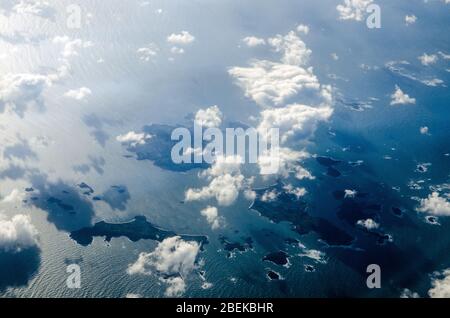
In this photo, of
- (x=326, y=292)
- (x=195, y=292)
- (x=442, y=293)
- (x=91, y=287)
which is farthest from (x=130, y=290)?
(x=442, y=293)
